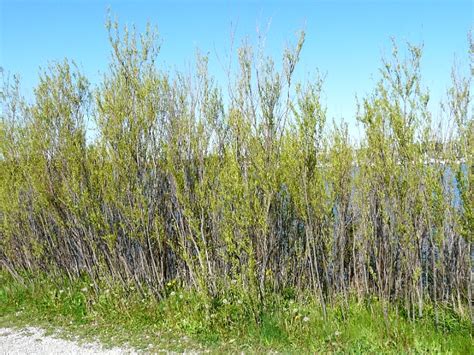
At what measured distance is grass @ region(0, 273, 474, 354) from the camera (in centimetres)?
466

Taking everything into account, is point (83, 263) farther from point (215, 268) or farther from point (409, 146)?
point (409, 146)

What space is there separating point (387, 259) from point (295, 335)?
160cm

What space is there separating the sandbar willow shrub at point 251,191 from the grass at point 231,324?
0.22 meters

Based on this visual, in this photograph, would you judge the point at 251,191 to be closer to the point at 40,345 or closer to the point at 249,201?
the point at 249,201

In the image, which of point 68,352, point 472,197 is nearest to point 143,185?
point 68,352

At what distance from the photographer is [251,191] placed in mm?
5555

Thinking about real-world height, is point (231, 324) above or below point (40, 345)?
above

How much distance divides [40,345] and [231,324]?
2.27 meters

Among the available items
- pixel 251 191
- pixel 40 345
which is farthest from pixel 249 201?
pixel 40 345

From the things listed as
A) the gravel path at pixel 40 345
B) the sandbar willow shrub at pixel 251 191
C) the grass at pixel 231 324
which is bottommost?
the gravel path at pixel 40 345

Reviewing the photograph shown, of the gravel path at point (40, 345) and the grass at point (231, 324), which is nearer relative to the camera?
the grass at point (231, 324)

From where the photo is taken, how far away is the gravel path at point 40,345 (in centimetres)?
510

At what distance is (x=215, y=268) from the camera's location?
6.39 m

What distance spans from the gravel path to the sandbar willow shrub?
1154 mm
